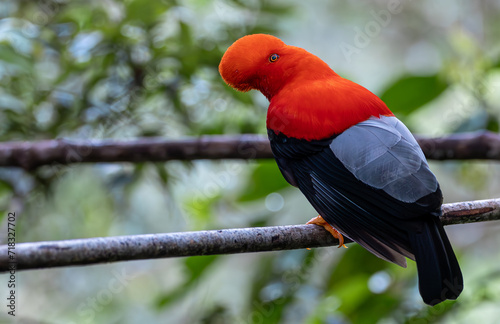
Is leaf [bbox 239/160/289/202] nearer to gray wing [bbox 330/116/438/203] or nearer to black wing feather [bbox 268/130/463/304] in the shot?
black wing feather [bbox 268/130/463/304]

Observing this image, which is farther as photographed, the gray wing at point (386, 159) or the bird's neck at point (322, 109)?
the bird's neck at point (322, 109)

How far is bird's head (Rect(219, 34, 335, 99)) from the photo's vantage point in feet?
6.51

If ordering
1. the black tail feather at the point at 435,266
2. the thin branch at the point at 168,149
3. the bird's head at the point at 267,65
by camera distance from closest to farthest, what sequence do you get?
the black tail feather at the point at 435,266 < the bird's head at the point at 267,65 < the thin branch at the point at 168,149

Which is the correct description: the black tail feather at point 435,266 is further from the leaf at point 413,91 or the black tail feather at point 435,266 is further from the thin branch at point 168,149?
the leaf at point 413,91

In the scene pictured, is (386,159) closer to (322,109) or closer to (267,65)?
(322,109)

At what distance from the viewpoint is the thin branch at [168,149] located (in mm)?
2826

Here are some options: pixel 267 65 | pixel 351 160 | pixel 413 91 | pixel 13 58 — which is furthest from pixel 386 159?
pixel 13 58

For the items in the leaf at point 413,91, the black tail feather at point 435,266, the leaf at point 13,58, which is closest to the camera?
the black tail feather at point 435,266

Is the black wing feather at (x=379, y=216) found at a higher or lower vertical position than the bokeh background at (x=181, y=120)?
higher

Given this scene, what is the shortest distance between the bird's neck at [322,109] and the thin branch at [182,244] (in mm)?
366

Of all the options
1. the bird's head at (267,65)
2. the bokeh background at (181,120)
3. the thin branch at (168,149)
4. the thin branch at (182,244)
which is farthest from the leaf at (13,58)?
the thin branch at (182,244)

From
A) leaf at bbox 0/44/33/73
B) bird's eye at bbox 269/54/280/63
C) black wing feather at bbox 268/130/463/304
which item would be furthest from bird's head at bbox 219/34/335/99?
leaf at bbox 0/44/33/73

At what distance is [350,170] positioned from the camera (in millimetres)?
1679

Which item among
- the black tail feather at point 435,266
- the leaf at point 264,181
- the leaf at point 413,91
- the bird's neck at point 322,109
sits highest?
the bird's neck at point 322,109
